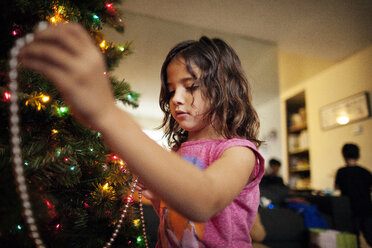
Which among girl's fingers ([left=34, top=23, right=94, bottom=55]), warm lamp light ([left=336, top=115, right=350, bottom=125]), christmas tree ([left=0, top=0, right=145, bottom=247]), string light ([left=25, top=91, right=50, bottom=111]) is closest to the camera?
girl's fingers ([left=34, top=23, right=94, bottom=55])

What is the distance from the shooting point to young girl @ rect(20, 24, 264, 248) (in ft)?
0.82

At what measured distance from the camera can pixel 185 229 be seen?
1.85 feet

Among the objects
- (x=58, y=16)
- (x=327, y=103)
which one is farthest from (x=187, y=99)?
(x=327, y=103)

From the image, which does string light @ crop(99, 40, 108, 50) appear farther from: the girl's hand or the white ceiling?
the white ceiling

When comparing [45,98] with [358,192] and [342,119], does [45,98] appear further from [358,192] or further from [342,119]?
[342,119]

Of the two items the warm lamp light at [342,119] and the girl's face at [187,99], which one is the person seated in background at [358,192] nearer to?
the warm lamp light at [342,119]

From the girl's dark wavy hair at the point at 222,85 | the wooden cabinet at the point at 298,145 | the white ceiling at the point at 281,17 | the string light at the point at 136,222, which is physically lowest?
the string light at the point at 136,222

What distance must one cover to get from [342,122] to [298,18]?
1.63 meters

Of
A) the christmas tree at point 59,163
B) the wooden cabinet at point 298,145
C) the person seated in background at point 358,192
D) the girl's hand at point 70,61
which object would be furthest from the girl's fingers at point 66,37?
the wooden cabinet at point 298,145

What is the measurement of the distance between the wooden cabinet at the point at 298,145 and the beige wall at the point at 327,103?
29 cm

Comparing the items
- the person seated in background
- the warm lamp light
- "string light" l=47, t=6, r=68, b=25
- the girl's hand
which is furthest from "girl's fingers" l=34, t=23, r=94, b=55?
the warm lamp light

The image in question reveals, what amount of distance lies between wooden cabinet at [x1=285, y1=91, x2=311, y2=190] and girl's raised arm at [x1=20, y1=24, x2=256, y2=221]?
4355mm

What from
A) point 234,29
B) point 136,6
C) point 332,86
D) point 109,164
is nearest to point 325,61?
point 332,86

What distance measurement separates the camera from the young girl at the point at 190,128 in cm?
25
